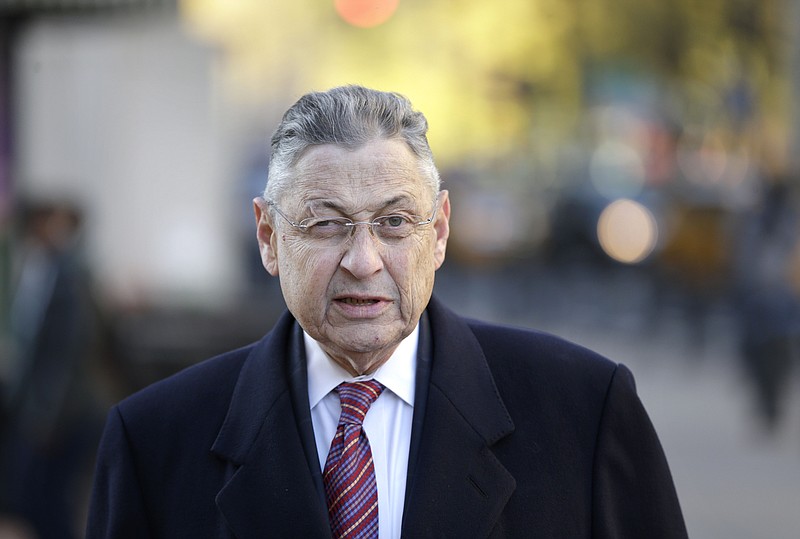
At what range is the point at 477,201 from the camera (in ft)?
90.0

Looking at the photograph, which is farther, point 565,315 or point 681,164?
point 681,164

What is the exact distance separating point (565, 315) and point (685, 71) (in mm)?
7039

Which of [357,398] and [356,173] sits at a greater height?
[356,173]

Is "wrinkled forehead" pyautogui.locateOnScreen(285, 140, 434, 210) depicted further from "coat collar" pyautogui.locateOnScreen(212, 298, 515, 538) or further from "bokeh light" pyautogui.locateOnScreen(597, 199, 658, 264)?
"bokeh light" pyautogui.locateOnScreen(597, 199, 658, 264)

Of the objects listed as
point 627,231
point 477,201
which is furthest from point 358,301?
point 477,201

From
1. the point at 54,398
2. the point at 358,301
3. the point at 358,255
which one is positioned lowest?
the point at 54,398

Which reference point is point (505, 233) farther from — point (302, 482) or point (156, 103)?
point (302, 482)

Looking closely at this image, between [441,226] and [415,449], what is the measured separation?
1.66 ft

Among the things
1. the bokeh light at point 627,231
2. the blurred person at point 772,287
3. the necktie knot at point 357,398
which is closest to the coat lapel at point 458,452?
the necktie knot at point 357,398

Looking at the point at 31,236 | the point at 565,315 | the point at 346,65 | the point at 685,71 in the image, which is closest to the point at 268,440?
the point at 31,236

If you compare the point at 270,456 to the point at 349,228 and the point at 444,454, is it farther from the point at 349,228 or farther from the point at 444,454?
the point at 349,228

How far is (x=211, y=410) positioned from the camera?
306cm

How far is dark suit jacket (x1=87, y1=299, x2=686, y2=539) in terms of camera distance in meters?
2.86

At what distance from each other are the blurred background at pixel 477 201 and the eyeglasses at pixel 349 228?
4.88 m
